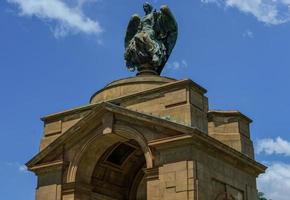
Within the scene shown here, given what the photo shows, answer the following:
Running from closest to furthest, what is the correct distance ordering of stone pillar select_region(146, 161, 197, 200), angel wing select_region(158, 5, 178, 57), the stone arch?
1. stone pillar select_region(146, 161, 197, 200)
2. the stone arch
3. angel wing select_region(158, 5, 178, 57)

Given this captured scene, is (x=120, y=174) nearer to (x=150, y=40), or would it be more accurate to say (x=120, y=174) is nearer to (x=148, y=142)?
(x=148, y=142)

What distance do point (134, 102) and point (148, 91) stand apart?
0.75m

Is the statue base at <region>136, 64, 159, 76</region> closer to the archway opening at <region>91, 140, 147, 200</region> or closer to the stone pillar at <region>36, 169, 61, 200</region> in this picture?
the archway opening at <region>91, 140, 147, 200</region>

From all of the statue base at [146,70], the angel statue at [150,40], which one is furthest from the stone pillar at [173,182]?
the angel statue at [150,40]

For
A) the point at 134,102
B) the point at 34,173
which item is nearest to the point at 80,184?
the point at 34,173

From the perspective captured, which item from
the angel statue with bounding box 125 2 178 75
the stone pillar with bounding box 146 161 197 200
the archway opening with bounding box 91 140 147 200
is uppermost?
the angel statue with bounding box 125 2 178 75

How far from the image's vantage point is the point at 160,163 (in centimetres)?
2098

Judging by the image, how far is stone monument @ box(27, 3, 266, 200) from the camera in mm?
20750

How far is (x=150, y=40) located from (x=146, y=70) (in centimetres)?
137

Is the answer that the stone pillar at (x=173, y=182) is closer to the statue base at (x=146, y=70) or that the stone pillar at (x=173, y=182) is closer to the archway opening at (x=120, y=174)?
the archway opening at (x=120, y=174)

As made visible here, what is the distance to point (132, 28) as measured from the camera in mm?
27500

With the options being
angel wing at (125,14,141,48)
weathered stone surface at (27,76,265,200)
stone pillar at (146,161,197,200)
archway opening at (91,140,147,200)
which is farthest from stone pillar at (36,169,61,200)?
angel wing at (125,14,141,48)

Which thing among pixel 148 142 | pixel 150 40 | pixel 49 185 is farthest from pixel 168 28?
pixel 49 185

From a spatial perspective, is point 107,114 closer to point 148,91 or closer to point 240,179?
point 148,91
